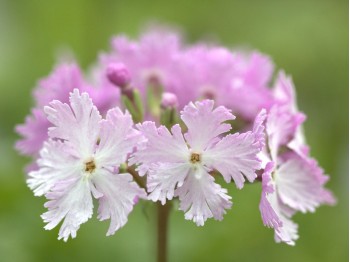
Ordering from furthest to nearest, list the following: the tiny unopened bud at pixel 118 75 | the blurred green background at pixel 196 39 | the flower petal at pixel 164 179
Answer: the blurred green background at pixel 196 39 → the tiny unopened bud at pixel 118 75 → the flower petal at pixel 164 179

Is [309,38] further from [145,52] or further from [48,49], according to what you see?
[145,52]

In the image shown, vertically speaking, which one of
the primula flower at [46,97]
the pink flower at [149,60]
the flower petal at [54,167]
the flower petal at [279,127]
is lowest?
the flower petal at [54,167]

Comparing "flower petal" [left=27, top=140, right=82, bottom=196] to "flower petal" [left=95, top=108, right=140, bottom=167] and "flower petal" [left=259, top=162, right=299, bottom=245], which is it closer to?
"flower petal" [left=95, top=108, right=140, bottom=167]

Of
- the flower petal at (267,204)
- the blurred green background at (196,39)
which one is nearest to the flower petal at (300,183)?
the flower petal at (267,204)

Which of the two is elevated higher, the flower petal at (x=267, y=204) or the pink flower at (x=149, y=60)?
the pink flower at (x=149, y=60)

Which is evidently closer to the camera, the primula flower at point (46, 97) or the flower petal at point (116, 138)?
the flower petal at point (116, 138)

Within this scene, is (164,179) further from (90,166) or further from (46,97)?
Result: (46,97)

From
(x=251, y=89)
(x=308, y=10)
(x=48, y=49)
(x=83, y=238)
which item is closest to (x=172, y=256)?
(x=83, y=238)

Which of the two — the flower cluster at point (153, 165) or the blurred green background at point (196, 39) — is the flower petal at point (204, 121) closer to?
the flower cluster at point (153, 165)
